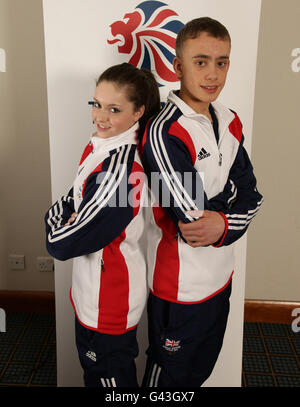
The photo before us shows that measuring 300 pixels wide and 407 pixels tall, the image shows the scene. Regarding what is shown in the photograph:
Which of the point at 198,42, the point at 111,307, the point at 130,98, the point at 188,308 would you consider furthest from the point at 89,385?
the point at 198,42

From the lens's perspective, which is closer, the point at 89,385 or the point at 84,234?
the point at 84,234

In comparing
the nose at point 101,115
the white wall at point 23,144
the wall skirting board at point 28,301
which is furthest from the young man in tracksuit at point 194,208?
the wall skirting board at point 28,301

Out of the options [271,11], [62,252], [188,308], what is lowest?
[188,308]

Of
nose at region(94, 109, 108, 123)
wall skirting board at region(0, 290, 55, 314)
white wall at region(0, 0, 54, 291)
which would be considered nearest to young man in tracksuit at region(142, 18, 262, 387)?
nose at region(94, 109, 108, 123)

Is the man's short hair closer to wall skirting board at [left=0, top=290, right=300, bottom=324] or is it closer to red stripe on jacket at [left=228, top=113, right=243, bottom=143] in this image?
red stripe on jacket at [left=228, top=113, right=243, bottom=143]

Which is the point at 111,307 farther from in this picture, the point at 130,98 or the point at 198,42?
the point at 198,42

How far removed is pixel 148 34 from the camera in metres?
1.39

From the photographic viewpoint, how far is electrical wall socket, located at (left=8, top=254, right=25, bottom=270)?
2.40m

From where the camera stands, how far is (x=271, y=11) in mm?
2018

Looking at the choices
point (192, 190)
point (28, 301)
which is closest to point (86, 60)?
point (192, 190)

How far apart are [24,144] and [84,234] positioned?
1.31 m

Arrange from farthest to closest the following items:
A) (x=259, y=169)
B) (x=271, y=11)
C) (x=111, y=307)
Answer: (x=259, y=169)
(x=271, y=11)
(x=111, y=307)
